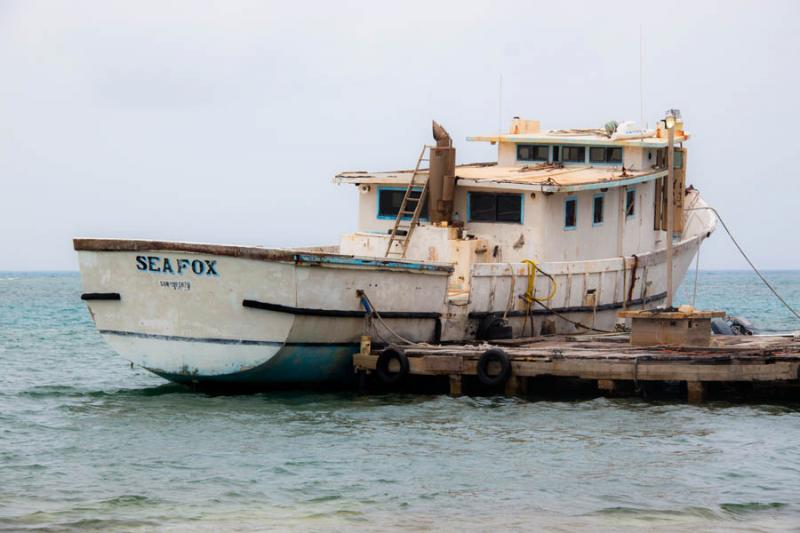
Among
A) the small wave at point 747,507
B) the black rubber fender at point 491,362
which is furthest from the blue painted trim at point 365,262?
the small wave at point 747,507

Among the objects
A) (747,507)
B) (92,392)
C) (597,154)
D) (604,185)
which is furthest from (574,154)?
(747,507)

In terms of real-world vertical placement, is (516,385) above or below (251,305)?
below

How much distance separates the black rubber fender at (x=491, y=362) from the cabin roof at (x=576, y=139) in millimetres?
6819

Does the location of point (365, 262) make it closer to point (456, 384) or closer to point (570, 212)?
point (456, 384)

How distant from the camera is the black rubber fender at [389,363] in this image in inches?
780

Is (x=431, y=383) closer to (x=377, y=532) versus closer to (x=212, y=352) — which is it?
(x=212, y=352)

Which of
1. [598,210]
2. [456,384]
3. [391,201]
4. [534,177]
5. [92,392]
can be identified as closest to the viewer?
[456,384]

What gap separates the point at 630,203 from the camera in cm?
Answer: 2552

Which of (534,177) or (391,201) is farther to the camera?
(391,201)

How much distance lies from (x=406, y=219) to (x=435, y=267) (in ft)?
10.2

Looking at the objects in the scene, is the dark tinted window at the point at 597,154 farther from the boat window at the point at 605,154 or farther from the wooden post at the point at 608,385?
the wooden post at the point at 608,385

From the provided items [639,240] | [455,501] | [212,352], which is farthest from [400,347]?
[639,240]

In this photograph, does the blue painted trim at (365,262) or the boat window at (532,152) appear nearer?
the blue painted trim at (365,262)

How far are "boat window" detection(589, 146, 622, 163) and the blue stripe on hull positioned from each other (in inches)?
290
